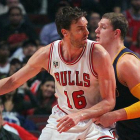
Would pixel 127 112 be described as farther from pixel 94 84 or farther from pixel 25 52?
pixel 25 52

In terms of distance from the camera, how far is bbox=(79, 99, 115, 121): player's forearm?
12.2 ft

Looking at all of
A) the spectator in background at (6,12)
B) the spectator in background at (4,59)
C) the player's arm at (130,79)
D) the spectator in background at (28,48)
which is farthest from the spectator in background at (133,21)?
the player's arm at (130,79)

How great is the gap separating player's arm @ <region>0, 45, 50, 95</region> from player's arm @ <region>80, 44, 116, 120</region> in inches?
23.0

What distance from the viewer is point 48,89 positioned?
7.32 meters

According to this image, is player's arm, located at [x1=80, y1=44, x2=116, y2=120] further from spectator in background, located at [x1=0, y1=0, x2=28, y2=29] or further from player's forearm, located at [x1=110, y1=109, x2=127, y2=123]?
spectator in background, located at [x1=0, y1=0, x2=28, y2=29]

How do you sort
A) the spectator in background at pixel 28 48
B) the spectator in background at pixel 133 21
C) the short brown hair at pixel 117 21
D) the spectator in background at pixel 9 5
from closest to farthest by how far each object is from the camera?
the short brown hair at pixel 117 21, the spectator in background at pixel 28 48, the spectator in background at pixel 133 21, the spectator in background at pixel 9 5

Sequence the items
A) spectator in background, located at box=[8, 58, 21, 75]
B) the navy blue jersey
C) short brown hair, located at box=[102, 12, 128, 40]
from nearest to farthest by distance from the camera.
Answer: the navy blue jersey → short brown hair, located at box=[102, 12, 128, 40] → spectator in background, located at box=[8, 58, 21, 75]

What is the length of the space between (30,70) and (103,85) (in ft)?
2.71

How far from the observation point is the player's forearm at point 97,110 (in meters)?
3.72

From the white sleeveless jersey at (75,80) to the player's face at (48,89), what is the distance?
319 cm

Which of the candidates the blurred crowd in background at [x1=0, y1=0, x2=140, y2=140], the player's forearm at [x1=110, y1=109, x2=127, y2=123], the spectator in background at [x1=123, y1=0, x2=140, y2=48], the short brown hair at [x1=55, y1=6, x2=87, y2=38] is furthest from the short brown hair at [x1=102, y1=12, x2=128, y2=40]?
the spectator in background at [x1=123, y1=0, x2=140, y2=48]

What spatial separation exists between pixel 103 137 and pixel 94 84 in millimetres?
515

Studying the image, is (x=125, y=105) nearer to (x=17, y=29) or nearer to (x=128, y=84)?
(x=128, y=84)

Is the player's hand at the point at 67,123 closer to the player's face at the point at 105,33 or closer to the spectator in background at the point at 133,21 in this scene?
the player's face at the point at 105,33
